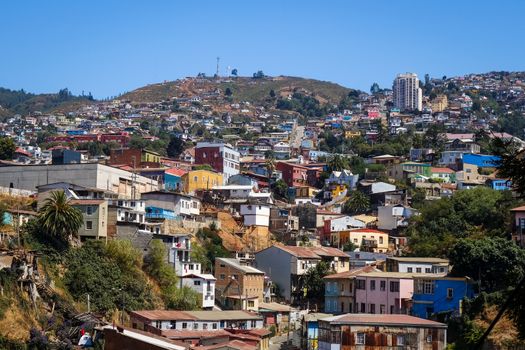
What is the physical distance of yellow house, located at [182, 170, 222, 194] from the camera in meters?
84.6

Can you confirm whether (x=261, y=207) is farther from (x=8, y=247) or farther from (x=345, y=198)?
(x=8, y=247)

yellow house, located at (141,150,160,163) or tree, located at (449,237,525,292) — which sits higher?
yellow house, located at (141,150,160,163)

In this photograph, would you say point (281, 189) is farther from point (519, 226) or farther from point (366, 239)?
point (519, 226)

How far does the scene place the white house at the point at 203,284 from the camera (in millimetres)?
58000

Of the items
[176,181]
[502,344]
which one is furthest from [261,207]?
[502,344]

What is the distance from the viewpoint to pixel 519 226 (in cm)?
6116

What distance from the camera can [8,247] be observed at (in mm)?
49406

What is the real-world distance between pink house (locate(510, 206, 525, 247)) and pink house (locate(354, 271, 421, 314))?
7.41 m

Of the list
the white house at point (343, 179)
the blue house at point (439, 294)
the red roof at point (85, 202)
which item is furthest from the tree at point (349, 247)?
the red roof at point (85, 202)

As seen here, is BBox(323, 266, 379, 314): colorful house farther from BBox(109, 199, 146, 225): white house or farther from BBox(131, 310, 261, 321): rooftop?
BBox(109, 199, 146, 225): white house

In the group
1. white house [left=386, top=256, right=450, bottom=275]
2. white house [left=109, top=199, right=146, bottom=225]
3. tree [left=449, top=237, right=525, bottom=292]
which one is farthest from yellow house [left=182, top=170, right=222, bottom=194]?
tree [left=449, top=237, right=525, bottom=292]

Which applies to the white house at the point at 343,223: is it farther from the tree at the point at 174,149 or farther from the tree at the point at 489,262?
the tree at the point at 174,149

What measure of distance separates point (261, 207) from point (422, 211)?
11.8 metres

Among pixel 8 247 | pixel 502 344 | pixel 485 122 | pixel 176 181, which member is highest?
pixel 485 122
